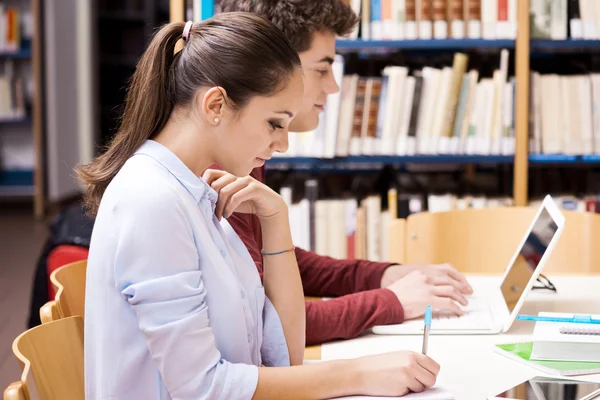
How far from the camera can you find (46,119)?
6617mm


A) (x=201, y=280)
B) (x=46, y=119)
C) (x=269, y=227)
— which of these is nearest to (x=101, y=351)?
(x=201, y=280)

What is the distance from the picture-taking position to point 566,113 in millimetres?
3115

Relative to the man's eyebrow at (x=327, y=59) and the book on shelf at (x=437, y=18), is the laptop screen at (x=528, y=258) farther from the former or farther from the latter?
the book on shelf at (x=437, y=18)

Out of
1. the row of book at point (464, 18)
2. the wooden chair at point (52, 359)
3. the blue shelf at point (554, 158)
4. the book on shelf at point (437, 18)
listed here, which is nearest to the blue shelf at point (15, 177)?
the row of book at point (464, 18)

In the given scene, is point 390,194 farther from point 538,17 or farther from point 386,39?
point 538,17

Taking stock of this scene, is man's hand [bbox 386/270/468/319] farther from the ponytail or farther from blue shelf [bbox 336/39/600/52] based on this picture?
blue shelf [bbox 336/39/600/52]

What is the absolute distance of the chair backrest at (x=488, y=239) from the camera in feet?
7.39

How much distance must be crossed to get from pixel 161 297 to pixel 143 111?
1.00 feet

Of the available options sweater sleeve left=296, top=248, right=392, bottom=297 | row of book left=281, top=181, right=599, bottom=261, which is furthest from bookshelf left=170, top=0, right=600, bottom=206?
sweater sleeve left=296, top=248, right=392, bottom=297

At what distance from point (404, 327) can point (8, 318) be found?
287 cm

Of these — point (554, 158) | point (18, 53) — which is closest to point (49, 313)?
point (554, 158)

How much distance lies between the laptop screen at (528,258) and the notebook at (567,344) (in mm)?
196

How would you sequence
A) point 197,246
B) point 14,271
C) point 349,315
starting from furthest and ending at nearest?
point 14,271 → point 349,315 → point 197,246

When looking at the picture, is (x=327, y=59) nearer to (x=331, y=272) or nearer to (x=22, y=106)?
(x=331, y=272)
